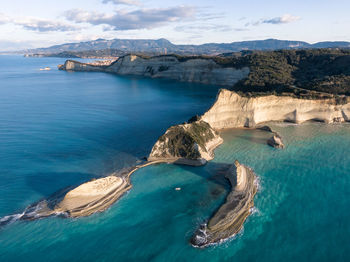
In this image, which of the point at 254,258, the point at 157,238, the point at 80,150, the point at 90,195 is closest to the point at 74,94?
the point at 80,150

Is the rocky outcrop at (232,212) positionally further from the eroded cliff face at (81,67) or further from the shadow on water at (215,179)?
the eroded cliff face at (81,67)

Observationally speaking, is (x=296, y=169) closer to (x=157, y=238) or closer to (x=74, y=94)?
(x=157, y=238)

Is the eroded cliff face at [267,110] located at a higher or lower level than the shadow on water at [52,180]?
higher

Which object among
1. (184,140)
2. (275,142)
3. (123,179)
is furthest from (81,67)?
(275,142)

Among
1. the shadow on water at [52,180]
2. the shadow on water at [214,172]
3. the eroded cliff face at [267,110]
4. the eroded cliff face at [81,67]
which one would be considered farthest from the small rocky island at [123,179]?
the eroded cliff face at [81,67]

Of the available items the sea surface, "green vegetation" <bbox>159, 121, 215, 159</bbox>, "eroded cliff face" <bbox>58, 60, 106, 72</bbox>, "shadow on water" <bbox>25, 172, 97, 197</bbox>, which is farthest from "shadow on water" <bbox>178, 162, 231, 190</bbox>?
"eroded cliff face" <bbox>58, 60, 106, 72</bbox>

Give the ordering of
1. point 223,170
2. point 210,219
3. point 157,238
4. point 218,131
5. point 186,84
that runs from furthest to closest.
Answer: point 186,84
point 218,131
point 223,170
point 210,219
point 157,238
